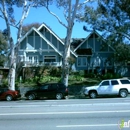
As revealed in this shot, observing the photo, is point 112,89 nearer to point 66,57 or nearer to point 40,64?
point 66,57

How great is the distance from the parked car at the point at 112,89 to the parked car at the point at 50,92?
2440mm

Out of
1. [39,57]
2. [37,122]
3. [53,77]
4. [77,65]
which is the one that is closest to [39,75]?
[53,77]

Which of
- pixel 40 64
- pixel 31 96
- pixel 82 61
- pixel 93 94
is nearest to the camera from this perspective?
pixel 93 94

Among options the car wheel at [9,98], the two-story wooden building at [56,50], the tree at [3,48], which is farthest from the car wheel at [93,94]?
the tree at [3,48]

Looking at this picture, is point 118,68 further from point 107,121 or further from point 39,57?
point 107,121

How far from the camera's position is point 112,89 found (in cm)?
2380

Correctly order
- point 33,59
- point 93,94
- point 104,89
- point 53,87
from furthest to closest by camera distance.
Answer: point 33,59, point 53,87, point 93,94, point 104,89

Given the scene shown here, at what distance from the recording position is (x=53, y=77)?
117 ft

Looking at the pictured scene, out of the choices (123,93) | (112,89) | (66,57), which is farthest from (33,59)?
(123,93)

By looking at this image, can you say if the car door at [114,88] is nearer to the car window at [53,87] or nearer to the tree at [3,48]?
the car window at [53,87]

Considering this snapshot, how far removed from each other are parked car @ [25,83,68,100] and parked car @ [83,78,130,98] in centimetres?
244

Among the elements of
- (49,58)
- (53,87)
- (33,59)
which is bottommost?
(53,87)

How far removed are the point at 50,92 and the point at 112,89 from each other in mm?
5741

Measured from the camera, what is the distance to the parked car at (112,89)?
77.8ft
